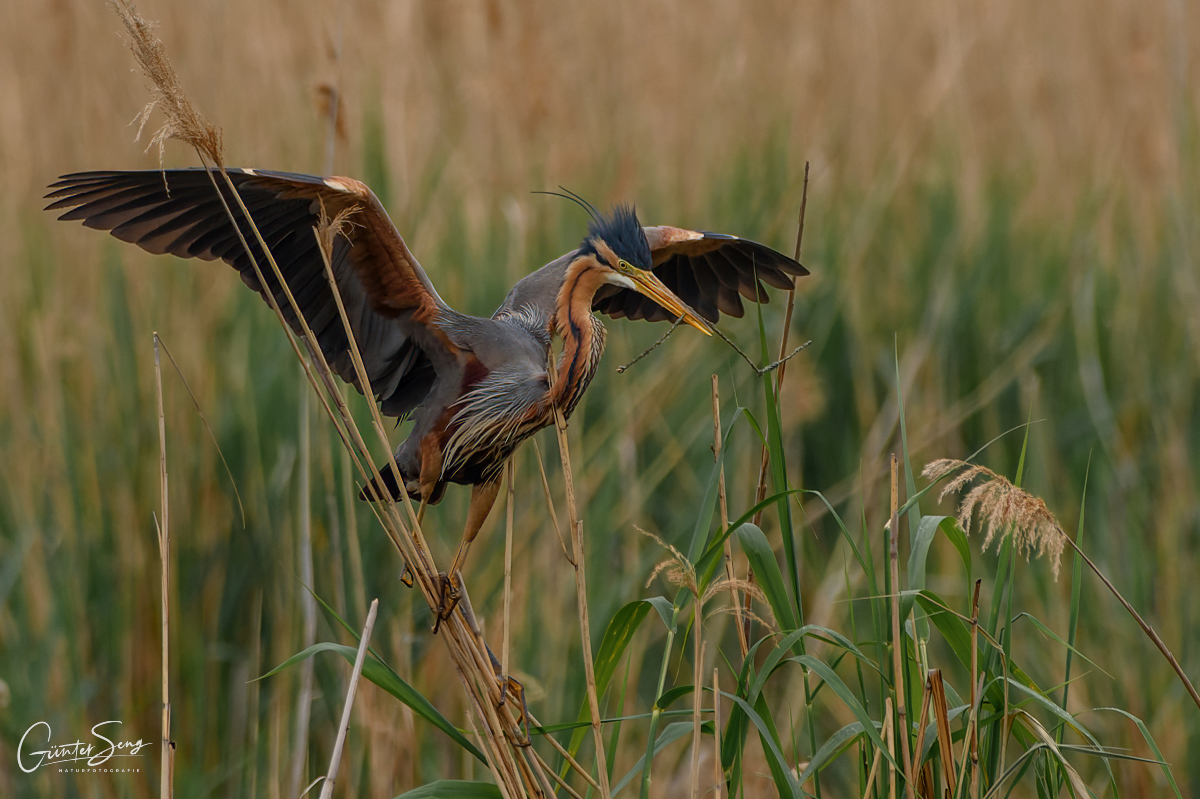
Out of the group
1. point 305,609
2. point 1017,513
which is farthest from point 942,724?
point 305,609

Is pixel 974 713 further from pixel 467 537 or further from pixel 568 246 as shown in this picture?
pixel 568 246

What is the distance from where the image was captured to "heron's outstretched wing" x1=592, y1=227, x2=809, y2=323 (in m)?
2.08

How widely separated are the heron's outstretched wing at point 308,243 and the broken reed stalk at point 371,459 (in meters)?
0.29

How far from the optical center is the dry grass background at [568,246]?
268 cm

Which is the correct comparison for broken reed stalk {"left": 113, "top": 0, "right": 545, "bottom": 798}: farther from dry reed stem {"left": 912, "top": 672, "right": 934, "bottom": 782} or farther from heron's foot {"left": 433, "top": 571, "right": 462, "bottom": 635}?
dry reed stem {"left": 912, "top": 672, "right": 934, "bottom": 782}

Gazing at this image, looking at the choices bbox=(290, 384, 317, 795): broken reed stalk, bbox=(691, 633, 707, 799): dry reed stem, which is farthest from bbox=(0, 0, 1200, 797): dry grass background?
bbox=(691, 633, 707, 799): dry reed stem

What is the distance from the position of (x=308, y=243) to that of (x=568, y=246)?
148 cm

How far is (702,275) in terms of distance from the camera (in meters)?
2.27

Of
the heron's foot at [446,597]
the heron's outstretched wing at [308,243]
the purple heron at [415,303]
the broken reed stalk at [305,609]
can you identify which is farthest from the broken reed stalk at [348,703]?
the broken reed stalk at [305,609]

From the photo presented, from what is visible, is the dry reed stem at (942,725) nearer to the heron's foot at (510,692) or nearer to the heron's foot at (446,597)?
the heron's foot at (510,692)

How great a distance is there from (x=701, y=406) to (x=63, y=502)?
1583mm

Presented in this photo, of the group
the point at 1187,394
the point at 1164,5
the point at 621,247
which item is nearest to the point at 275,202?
the point at 621,247

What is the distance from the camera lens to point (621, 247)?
177cm

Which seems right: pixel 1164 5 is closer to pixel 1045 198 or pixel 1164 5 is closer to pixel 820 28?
pixel 1045 198
